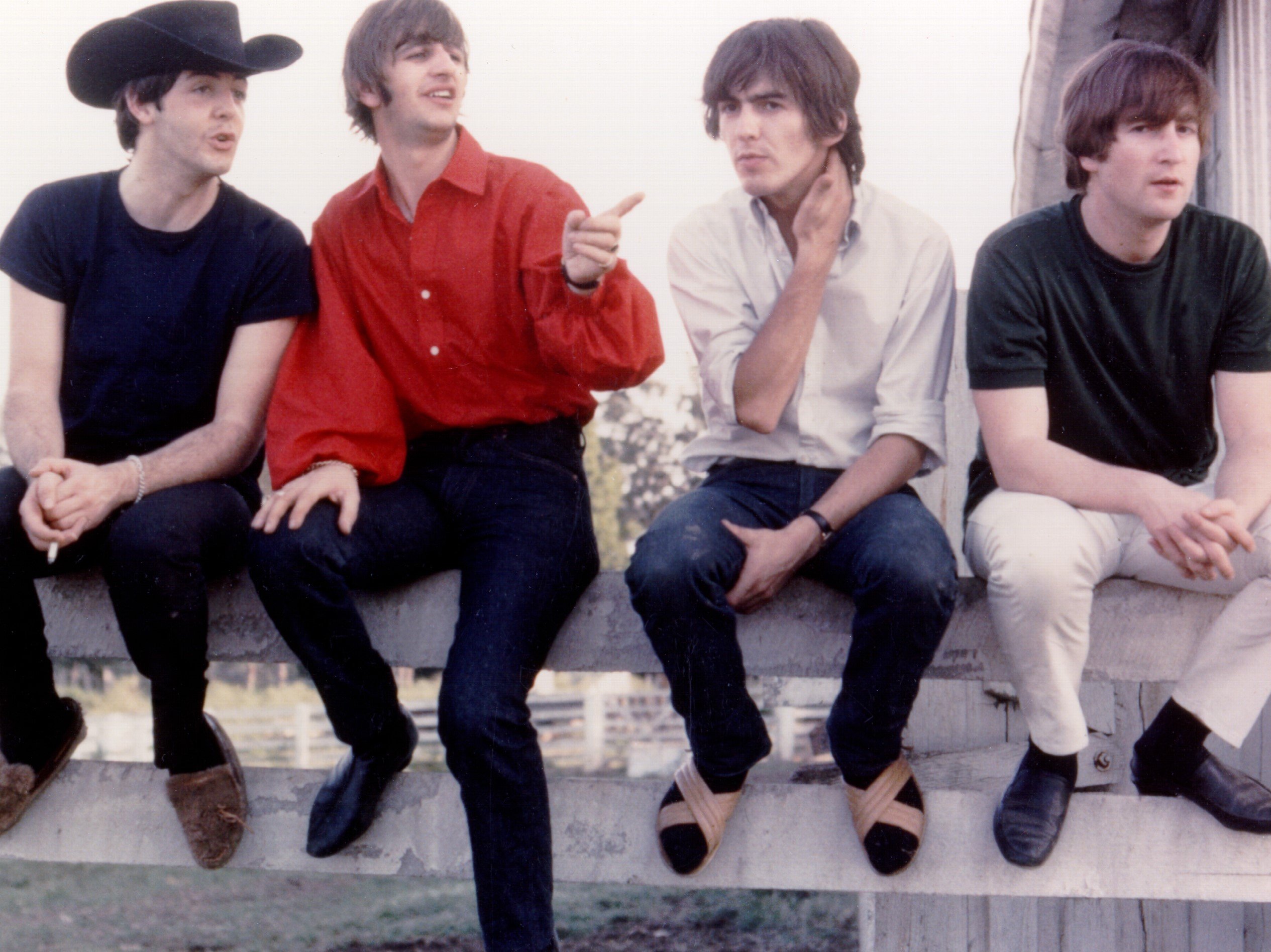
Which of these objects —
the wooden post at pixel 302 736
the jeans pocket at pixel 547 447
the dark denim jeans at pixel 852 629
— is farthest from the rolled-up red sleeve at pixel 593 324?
the wooden post at pixel 302 736

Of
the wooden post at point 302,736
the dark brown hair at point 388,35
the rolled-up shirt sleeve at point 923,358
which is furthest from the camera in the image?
the wooden post at point 302,736

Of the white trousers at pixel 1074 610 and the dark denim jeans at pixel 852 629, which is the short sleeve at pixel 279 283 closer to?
the dark denim jeans at pixel 852 629

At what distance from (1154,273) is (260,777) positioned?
2151 millimetres

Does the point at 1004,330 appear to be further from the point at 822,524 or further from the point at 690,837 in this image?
the point at 690,837

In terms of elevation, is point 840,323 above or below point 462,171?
below

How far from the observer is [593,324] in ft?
8.09

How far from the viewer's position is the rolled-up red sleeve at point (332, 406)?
8.32ft

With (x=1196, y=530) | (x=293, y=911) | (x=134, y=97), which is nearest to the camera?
(x=1196, y=530)

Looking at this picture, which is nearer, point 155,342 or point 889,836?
point 889,836

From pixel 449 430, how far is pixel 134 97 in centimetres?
107

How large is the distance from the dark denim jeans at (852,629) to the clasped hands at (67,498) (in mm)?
1041

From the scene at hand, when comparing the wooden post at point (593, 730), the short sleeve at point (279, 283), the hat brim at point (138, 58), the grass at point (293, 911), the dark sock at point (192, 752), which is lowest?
the wooden post at point (593, 730)

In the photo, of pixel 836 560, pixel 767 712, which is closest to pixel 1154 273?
pixel 836 560

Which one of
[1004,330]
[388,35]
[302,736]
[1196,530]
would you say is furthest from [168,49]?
[302,736]
